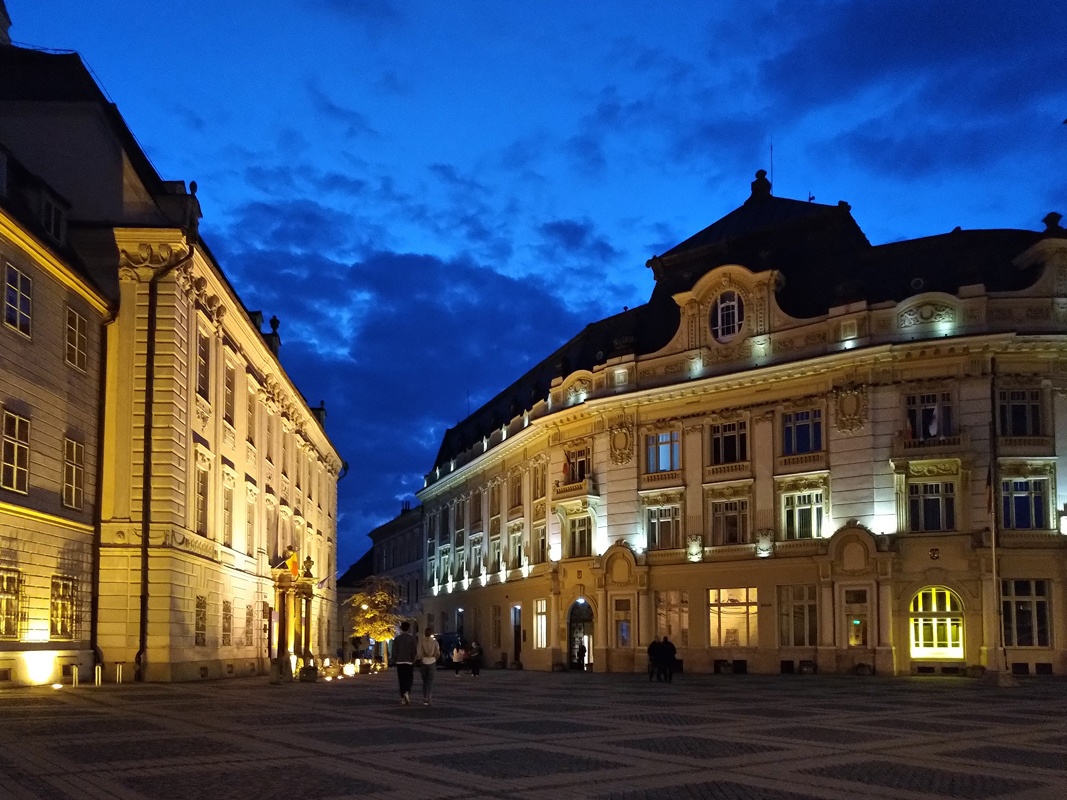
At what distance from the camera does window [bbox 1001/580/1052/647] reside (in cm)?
4331

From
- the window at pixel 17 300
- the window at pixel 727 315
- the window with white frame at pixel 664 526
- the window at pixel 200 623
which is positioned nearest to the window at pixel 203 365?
the window at pixel 200 623

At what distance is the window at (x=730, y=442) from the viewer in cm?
5122

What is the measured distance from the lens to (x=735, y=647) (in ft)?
165

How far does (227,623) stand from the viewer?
4138cm

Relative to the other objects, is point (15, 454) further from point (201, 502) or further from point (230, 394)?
point (230, 394)

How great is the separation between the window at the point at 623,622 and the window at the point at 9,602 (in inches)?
1176

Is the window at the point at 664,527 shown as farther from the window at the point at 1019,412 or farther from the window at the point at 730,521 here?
the window at the point at 1019,412

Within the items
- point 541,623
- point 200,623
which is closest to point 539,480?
point 541,623

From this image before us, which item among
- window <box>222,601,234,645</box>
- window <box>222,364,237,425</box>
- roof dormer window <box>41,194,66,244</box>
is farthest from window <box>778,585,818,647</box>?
roof dormer window <box>41,194,66,244</box>

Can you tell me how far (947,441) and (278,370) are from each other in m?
29.1

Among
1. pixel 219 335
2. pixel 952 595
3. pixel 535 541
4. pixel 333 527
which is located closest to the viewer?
pixel 219 335

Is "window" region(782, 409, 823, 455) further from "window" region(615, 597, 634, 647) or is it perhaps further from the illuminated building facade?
the illuminated building facade

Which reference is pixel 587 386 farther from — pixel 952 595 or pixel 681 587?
pixel 952 595

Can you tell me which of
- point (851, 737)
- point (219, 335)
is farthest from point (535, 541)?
point (851, 737)
